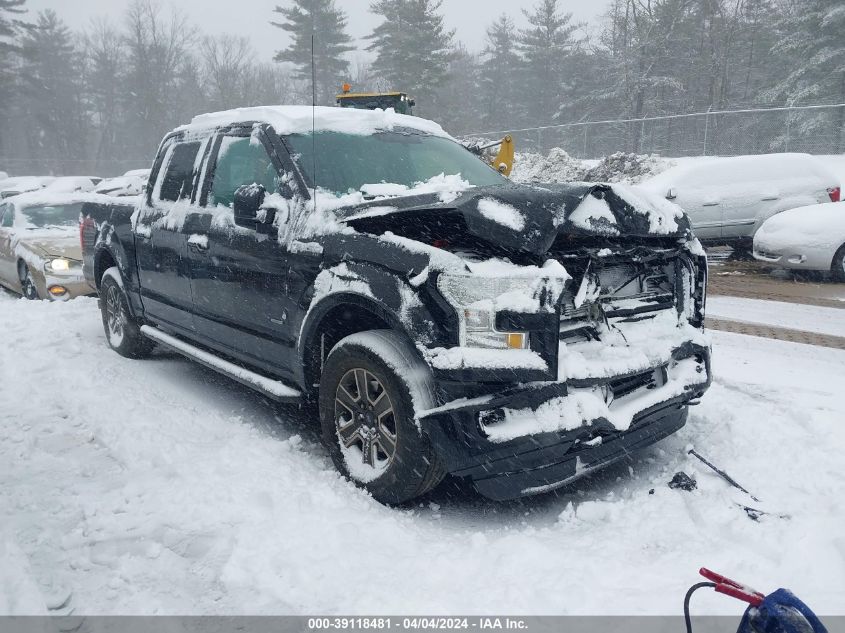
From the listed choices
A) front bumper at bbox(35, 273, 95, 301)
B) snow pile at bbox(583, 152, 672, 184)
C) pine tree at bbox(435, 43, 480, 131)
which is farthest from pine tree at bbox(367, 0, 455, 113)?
front bumper at bbox(35, 273, 95, 301)

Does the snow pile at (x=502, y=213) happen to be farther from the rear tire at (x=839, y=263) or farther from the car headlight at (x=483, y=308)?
the rear tire at (x=839, y=263)

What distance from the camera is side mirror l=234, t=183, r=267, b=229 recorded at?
3.91 m

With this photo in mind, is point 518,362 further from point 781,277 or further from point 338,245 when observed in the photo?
point 781,277

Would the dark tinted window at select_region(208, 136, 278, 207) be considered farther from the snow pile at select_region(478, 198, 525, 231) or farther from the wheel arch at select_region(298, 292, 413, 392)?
the snow pile at select_region(478, 198, 525, 231)

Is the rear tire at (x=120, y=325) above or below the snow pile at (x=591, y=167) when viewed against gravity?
below

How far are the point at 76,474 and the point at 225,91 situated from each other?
168ft

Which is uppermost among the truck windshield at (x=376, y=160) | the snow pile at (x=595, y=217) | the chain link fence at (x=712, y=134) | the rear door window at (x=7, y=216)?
the chain link fence at (x=712, y=134)

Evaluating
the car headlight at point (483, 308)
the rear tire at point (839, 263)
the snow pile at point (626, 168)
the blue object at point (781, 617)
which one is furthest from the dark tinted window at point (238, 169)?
the snow pile at point (626, 168)

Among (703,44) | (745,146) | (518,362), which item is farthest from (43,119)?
(518,362)

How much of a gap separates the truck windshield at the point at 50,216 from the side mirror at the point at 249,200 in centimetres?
758

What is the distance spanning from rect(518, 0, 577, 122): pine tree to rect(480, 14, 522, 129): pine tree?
1.06 m

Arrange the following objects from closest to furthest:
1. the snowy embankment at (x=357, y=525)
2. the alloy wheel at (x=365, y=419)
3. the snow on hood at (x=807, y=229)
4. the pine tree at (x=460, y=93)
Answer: the snowy embankment at (x=357, y=525) < the alloy wheel at (x=365, y=419) < the snow on hood at (x=807, y=229) < the pine tree at (x=460, y=93)

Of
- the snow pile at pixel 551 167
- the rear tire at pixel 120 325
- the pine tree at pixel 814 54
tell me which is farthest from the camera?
the pine tree at pixel 814 54

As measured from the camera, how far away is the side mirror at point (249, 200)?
12.8ft
